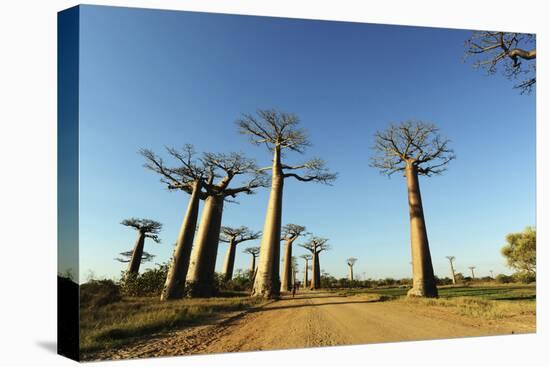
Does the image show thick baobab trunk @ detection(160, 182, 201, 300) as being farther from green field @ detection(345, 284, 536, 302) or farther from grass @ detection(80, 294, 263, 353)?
green field @ detection(345, 284, 536, 302)

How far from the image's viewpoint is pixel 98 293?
243 inches

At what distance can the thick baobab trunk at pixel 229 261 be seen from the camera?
1392 centimetres

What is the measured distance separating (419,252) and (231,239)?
536cm

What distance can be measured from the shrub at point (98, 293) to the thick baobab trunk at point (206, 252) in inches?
114

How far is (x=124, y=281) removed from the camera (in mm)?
7418

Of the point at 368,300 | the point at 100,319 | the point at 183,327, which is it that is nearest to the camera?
the point at 100,319

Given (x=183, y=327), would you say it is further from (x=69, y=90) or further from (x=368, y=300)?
(x=368, y=300)

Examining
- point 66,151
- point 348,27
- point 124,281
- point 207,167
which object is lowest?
point 124,281

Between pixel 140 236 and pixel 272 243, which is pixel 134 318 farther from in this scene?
pixel 272 243

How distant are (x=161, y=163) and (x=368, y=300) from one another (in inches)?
247

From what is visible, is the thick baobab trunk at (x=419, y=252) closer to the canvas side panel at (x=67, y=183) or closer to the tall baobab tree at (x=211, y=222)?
the tall baobab tree at (x=211, y=222)

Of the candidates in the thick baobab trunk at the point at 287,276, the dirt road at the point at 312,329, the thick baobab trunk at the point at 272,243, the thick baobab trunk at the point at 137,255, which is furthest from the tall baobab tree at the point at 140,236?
the thick baobab trunk at the point at 287,276

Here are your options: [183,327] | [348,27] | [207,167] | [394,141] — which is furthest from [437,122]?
[183,327]

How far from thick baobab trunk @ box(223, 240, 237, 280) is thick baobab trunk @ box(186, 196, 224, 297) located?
3092 millimetres
